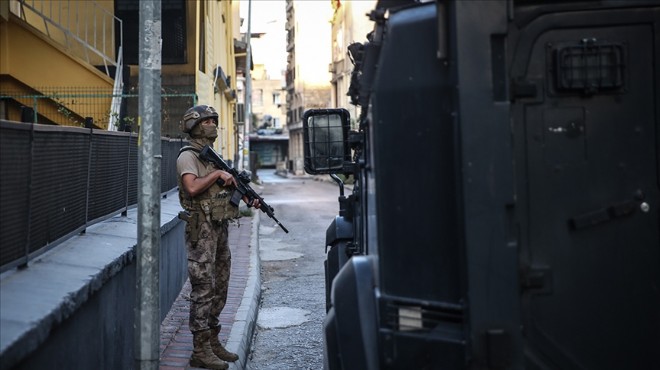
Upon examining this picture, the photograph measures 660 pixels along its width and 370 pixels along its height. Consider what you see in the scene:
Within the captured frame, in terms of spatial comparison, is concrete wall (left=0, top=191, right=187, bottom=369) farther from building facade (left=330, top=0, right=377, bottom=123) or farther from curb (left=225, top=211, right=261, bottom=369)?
building facade (left=330, top=0, right=377, bottom=123)

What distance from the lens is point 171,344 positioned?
20.1ft

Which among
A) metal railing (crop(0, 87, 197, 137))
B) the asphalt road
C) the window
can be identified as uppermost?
the window

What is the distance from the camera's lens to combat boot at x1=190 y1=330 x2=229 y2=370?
5406mm

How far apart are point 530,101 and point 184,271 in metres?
6.53

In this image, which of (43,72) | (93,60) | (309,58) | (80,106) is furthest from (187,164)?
(309,58)

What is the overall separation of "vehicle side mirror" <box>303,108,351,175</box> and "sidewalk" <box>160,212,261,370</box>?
1.11m

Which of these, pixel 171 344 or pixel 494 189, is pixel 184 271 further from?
pixel 494 189

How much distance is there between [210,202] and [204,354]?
3.58 feet

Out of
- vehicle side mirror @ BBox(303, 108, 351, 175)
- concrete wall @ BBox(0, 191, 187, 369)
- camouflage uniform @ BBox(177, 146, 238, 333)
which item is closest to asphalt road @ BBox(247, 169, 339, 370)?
camouflage uniform @ BBox(177, 146, 238, 333)

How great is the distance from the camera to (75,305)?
3.48m

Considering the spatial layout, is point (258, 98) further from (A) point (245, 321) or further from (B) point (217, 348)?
(B) point (217, 348)

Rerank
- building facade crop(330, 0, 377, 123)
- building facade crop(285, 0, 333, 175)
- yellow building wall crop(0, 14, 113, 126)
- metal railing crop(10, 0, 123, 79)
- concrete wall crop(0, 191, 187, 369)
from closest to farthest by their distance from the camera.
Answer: concrete wall crop(0, 191, 187, 369)
yellow building wall crop(0, 14, 113, 126)
metal railing crop(10, 0, 123, 79)
building facade crop(330, 0, 377, 123)
building facade crop(285, 0, 333, 175)

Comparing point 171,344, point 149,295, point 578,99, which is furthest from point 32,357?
point 171,344

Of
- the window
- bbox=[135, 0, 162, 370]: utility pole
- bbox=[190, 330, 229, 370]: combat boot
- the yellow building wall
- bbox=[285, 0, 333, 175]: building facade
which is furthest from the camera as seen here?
the window
